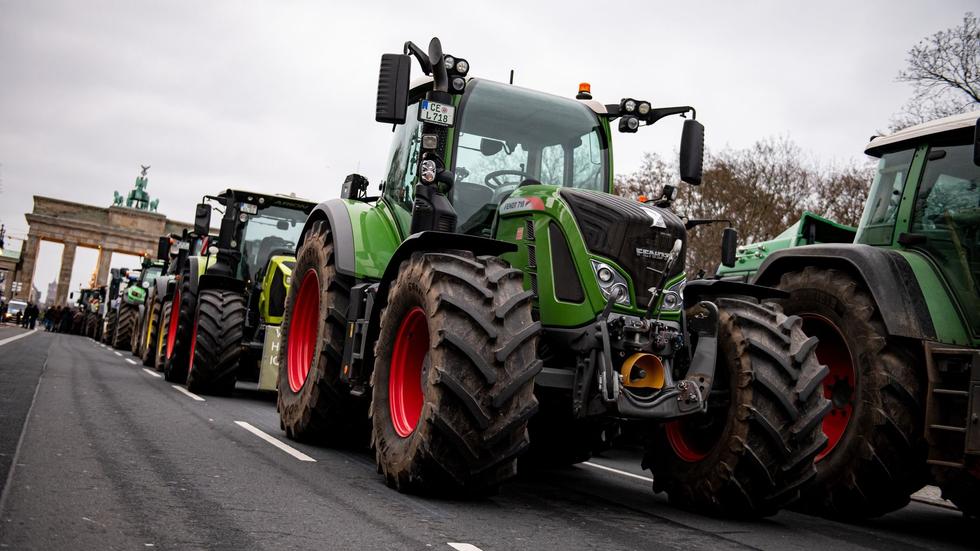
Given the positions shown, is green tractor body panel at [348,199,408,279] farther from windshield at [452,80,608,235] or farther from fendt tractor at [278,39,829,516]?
windshield at [452,80,608,235]

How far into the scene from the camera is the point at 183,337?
1330cm

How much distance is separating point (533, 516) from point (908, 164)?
4.40m

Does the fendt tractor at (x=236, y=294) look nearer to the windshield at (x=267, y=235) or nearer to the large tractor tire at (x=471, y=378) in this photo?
the windshield at (x=267, y=235)

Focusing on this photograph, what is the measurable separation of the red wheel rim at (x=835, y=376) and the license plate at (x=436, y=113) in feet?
11.0

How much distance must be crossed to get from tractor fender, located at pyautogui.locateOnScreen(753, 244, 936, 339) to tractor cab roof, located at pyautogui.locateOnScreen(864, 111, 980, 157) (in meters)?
1.09

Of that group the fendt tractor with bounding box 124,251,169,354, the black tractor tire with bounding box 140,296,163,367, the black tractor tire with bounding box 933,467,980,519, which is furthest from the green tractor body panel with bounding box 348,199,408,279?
the fendt tractor with bounding box 124,251,169,354

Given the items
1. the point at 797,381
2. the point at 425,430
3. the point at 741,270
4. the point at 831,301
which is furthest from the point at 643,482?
the point at 741,270

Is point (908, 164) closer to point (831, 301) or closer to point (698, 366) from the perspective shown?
point (831, 301)

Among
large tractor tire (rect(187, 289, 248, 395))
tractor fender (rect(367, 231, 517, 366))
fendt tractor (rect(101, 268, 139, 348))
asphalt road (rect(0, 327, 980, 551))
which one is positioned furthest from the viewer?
fendt tractor (rect(101, 268, 139, 348))

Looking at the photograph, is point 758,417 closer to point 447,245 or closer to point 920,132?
point 447,245

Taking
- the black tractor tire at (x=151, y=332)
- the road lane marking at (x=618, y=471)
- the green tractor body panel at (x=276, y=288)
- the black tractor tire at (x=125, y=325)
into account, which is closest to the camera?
the road lane marking at (x=618, y=471)

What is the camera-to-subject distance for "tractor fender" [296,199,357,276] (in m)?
7.41

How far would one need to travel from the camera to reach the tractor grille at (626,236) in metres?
5.79

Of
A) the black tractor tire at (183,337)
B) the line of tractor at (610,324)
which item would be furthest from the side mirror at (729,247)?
the black tractor tire at (183,337)
